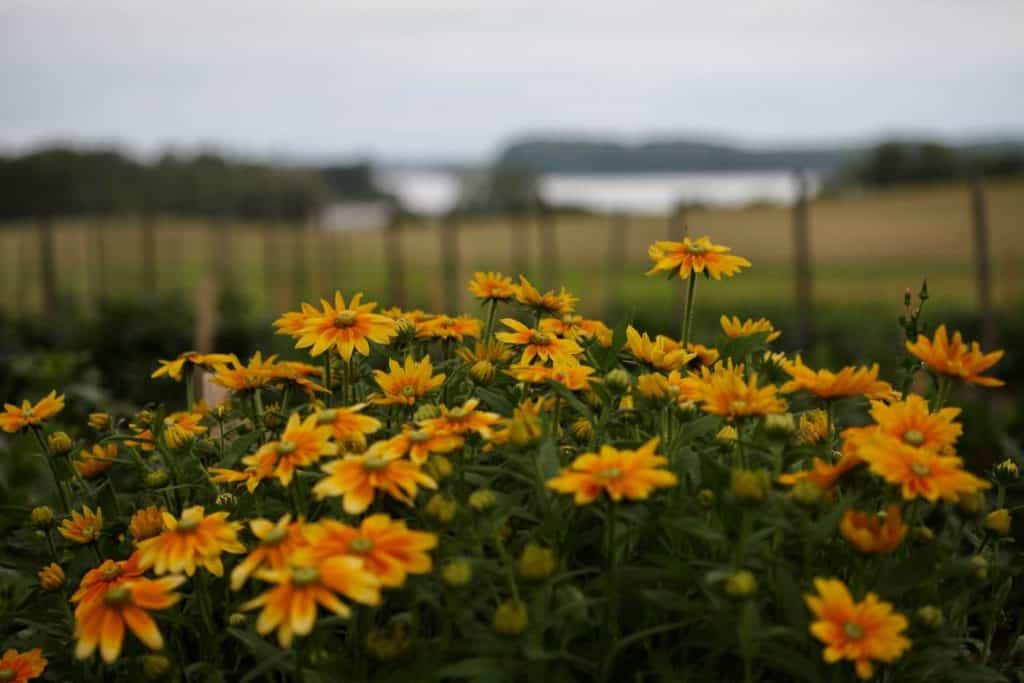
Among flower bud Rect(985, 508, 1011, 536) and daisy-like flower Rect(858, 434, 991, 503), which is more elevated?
daisy-like flower Rect(858, 434, 991, 503)

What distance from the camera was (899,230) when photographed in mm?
15391

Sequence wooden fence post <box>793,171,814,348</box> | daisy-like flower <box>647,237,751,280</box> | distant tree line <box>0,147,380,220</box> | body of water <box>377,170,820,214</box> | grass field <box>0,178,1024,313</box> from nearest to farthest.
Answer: daisy-like flower <box>647,237,751,280</box> → wooden fence post <box>793,171,814,348</box> → body of water <box>377,170,820,214</box> → grass field <box>0,178,1024,313</box> → distant tree line <box>0,147,380,220</box>

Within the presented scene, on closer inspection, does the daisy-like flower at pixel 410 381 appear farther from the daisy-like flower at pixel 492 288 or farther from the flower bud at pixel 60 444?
the flower bud at pixel 60 444

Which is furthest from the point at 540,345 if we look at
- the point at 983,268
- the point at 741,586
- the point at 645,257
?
the point at 645,257

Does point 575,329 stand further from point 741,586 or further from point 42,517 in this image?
point 42,517

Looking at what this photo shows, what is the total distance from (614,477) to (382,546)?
23 centimetres

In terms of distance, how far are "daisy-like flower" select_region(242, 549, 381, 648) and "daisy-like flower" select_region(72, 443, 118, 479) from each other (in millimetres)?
597

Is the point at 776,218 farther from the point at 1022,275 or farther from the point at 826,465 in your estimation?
the point at 826,465

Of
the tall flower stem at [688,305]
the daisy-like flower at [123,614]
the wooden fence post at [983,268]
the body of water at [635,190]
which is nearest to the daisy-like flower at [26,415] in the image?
the daisy-like flower at [123,614]

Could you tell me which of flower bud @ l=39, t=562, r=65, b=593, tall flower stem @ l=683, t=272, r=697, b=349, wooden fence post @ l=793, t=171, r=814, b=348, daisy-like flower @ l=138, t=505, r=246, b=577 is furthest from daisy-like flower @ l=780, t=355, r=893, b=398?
wooden fence post @ l=793, t=171, r=814, b=348

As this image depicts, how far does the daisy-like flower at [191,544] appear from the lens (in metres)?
0.99

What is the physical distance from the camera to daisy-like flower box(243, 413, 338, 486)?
1.03 meters

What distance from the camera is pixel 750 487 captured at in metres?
0.91

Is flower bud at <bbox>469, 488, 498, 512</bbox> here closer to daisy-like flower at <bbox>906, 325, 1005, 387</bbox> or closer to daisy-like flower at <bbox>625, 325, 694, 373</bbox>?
daisy-like flower at <bbox>625, 325, 694, 373</bbox>
